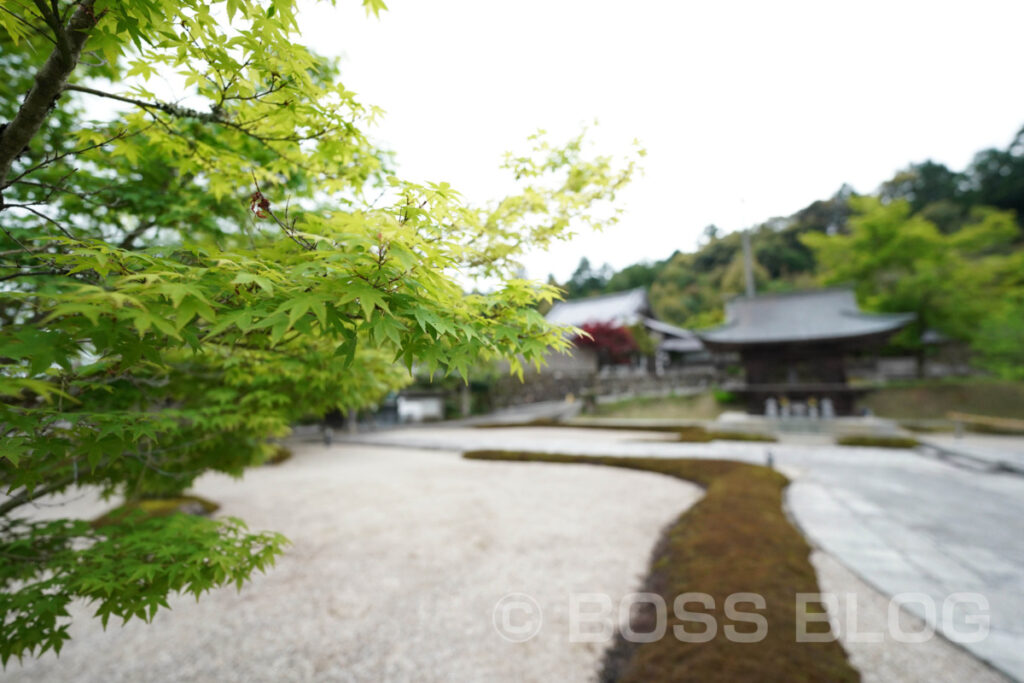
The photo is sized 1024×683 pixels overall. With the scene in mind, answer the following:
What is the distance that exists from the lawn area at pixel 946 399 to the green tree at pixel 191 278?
24248 millimetres

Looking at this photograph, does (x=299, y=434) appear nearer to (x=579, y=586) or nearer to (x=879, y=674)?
(x=579, y=586)

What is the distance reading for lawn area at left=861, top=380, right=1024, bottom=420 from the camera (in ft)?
61.6

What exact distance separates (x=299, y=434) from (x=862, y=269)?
2947 cm

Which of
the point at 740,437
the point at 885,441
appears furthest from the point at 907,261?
the point at 740,437

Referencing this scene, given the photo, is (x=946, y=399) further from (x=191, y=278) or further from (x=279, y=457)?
(x=191, y=278)

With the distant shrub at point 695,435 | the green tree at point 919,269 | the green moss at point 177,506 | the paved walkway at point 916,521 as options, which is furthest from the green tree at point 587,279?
the green moss at point 177,506

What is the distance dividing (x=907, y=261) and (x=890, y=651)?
1074 inches

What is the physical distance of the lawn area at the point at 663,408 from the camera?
2047cm

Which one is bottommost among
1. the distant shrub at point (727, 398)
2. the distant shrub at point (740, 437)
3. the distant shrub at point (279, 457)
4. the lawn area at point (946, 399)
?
the lawn area at point (946, 399)

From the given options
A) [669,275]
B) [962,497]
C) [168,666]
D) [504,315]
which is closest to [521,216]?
[504,315]

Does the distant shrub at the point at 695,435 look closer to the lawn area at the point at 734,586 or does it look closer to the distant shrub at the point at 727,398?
the lawn area at the point at 734,586

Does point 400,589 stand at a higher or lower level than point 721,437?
higher

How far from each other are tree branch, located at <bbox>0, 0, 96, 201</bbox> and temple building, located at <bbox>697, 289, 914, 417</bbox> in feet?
64.5

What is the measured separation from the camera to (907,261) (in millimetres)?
22641
